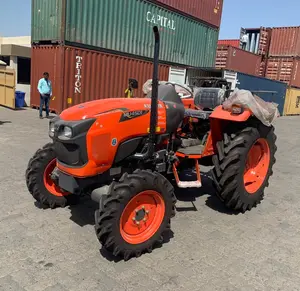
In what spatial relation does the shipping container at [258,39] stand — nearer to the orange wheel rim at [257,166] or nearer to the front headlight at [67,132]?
the orange wheel rim at [257,166]

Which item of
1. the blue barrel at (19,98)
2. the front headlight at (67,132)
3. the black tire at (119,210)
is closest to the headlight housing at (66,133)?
the front headlight at (67,132)

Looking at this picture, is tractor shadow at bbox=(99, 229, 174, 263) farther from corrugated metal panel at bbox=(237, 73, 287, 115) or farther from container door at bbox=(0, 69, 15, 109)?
corrugated metal panel at bbox=(237, 73, 287, 115)

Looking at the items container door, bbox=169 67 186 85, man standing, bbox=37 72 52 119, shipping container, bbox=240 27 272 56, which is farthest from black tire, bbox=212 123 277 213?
shipping container, bbox=240 27 272 56

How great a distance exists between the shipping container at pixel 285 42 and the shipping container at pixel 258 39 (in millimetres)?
345

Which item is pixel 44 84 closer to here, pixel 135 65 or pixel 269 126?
pixel 135 65

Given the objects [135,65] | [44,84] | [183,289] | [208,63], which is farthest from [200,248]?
[208,63]

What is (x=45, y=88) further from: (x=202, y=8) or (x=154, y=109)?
(x=202, y=8)

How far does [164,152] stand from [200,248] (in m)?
1.02

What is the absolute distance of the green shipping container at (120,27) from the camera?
1046cm

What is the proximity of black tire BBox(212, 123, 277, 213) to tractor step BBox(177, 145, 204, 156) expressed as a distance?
19cm

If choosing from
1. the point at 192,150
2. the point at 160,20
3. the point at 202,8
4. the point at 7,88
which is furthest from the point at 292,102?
the point at 192,150

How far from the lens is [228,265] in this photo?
2.81m

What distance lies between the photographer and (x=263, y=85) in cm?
1728

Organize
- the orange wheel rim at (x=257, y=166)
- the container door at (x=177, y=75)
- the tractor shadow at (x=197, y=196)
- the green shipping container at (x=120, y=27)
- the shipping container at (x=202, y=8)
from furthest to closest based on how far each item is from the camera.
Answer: the container door at (x=177, y=75), the shipping container at (x=202, y=8), the green shipping container at (x=120, y=27), the orange wheel rim at (x=257, y=166), the tractor shadow at (x=197, y=196)
